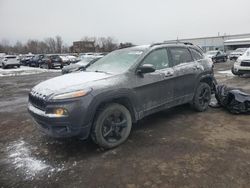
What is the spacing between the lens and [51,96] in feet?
12.6

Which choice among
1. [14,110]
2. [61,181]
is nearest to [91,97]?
[61,181]

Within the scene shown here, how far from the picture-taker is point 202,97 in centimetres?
629

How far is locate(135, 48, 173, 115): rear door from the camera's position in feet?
15.3

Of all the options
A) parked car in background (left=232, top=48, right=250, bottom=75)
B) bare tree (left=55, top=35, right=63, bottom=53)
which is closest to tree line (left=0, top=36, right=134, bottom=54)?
bare tree (left=55, top=35, right=63, bottom=53)

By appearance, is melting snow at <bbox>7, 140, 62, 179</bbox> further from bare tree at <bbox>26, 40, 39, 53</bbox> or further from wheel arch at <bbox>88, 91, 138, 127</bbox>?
bare tree at <bbox>26, 40, 39, 53</bbox>

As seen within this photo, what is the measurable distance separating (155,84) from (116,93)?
1011 millimetres

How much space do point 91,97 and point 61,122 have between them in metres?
0.59

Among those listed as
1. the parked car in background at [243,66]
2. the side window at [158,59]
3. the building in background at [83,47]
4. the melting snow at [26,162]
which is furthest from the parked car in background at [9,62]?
the building in background at [83,47]

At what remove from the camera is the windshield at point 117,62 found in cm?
475

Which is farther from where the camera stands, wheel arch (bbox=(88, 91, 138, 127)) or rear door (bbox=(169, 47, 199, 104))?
rear door (bbox=(169, 47, 199, 104))

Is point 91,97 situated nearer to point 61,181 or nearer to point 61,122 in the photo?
point 61,122

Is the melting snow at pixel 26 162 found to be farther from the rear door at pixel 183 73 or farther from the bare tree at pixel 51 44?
the bare tree at pixel 51 44

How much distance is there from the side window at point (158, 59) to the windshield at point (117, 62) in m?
0.21

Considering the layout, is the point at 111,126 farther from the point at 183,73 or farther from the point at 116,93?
the point at 183,73
